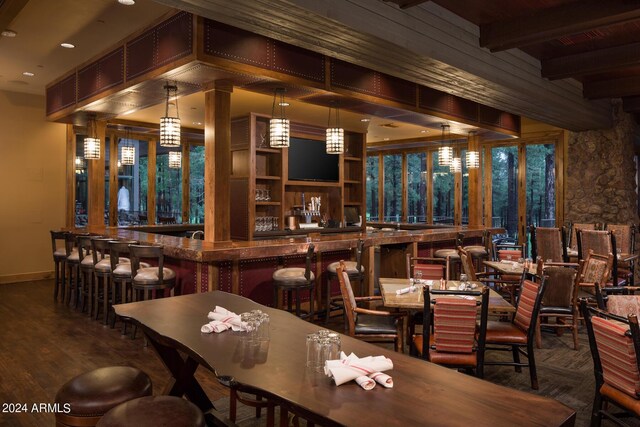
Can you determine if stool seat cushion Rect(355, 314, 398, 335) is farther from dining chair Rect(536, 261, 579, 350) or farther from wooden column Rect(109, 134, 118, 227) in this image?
wooden column Rect(109, 134, 118, 227)

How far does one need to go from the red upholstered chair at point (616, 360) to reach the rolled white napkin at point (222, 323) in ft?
6.76

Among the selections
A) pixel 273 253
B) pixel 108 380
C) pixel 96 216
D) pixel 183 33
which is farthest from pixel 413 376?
pixel 96 216

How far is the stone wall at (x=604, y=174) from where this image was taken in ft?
28.2

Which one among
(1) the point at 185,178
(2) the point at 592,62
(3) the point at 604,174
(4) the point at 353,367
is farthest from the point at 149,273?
(3) the point at 604,174

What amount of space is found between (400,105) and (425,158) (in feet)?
20.6

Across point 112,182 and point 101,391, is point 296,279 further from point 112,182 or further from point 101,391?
point 112,182

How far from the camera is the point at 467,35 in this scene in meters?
5.09

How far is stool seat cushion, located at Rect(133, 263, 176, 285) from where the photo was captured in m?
4.77

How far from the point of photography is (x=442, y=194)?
12055mm

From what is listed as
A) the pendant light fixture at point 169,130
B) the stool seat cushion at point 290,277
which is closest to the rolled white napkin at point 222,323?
the stool seat cushion at point 290,277

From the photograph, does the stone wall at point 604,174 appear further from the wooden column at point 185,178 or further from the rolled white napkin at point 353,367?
the rolled white napkin at point 353,367

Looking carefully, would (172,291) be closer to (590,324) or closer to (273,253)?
(273,253)

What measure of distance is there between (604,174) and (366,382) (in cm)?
893

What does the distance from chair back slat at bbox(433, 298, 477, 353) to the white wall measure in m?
8.26
